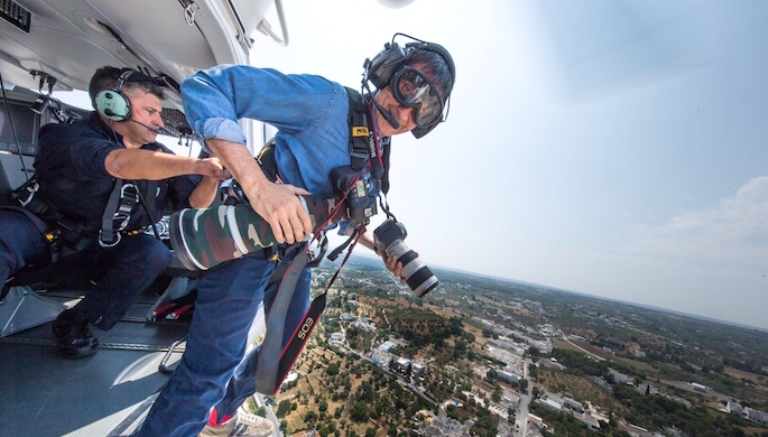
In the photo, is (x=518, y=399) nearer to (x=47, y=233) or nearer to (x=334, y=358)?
(x=334, y=358)

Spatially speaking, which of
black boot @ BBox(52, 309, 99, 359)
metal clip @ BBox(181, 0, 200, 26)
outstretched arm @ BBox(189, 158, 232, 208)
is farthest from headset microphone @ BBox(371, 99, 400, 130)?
black boot @ BBox(52, 309, 99, 359)

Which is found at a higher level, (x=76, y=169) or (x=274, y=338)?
(x=76, y=169)

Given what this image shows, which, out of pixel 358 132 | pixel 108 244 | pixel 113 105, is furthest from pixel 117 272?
pixel 358 132

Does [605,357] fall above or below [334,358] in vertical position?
above

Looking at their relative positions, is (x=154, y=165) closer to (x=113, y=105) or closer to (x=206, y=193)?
(x=206, y=193)

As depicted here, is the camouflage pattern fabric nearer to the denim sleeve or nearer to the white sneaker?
the denim sleeve

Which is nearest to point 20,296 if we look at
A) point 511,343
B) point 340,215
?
point 340,215
